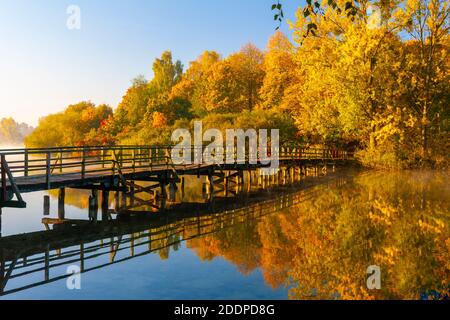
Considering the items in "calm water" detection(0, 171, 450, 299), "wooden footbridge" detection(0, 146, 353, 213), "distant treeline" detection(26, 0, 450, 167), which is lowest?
"calm water" detection(0, 171, 450, 299)

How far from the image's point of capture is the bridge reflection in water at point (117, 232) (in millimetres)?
13234

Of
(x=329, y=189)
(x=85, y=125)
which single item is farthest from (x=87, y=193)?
(x=85, y=125)

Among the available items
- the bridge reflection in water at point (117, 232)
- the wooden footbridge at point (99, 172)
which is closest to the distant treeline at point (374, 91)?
the wooden footbridge at point (99, 172)

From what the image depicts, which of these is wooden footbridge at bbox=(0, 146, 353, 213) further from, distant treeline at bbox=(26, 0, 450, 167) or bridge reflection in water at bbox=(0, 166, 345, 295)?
distant treeline at bbox=(26, 0, 450, 167)

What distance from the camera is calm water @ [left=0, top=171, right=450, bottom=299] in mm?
11359

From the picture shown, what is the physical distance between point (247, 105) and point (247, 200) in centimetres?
4494

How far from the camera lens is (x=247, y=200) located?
87.7ft

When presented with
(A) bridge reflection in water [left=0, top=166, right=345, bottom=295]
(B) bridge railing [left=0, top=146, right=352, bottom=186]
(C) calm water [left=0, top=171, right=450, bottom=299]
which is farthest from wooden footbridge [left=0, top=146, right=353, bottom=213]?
(C) calm water [left=0, top=171, right=450, bottom=299]

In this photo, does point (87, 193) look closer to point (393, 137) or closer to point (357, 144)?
point (393, 137)

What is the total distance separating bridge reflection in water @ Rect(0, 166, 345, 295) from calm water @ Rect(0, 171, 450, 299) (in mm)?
42

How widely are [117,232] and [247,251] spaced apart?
5282 millimetres

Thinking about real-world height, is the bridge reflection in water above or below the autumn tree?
below

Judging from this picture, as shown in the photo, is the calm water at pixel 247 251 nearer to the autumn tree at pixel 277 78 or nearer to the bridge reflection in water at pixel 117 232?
the bridge reflection in water at pixel 117 232

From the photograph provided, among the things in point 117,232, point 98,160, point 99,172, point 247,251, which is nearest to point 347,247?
point 247,251
